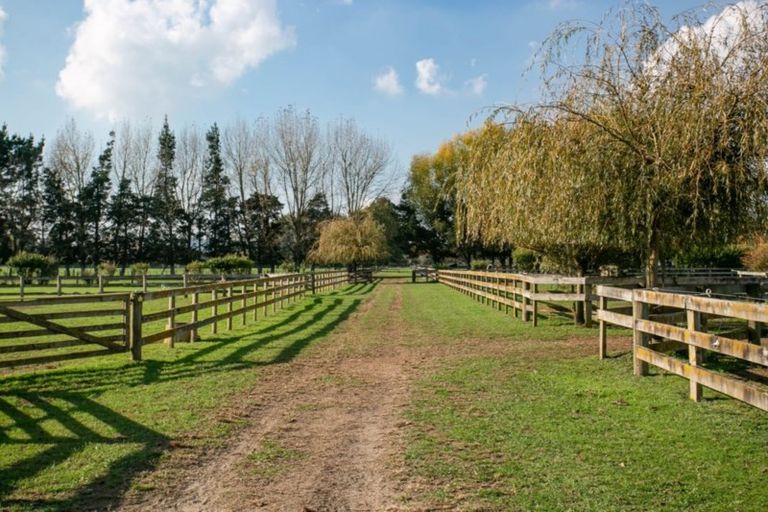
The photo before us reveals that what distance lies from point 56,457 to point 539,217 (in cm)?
751

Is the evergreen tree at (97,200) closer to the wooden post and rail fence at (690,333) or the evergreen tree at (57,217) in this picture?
the evergreen tree at (57,217)

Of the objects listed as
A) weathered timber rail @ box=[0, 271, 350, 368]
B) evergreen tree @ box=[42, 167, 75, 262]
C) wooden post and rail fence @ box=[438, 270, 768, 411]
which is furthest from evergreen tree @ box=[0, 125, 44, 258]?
wooden post and rail fence @ box=[438, 270, 768, 411]

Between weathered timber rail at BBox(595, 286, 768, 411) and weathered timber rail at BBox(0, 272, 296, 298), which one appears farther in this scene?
weathered timber rail at BBox(0, 272, 296, 298)

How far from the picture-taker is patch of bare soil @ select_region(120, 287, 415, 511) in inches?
141

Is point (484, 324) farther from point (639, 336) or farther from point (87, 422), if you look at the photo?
point (87, 422)

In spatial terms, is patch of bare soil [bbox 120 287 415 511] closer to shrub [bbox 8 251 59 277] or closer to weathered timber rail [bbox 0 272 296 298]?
weathered timber rail [bbox 0 272 296 298]

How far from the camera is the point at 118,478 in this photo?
388cm

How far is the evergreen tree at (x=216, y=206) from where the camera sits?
5856 centimetres

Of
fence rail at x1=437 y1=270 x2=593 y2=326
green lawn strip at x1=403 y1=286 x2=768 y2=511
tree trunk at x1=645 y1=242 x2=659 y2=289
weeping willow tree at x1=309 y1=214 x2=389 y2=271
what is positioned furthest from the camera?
weeping willow tree at x1=309 y1=214 x2=389 y2=271

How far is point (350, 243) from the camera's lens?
41.8 m

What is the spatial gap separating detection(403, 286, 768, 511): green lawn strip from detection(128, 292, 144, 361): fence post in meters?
4.47

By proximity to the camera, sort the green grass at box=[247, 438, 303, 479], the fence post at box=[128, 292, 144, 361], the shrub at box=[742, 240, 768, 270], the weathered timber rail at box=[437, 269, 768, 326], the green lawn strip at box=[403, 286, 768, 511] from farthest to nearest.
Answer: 1. the shrub at box=[742, 240, 768, 270]
2. the weathered timber rail at box=[437, 269, 768, 326]
3. the fence post at box=[128, 292, 144, 361]
4. the green grass at box=[247, 438, 303, 479]
5. the green lawn strip at box=[403, 286, 768, 511]

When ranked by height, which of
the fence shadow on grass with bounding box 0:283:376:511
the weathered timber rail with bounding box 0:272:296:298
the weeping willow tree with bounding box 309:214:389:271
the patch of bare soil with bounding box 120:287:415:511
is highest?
the weeping willow tree with bounding box 309:214:389:271

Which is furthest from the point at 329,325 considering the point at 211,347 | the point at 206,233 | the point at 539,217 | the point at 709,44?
the point at 206,233
